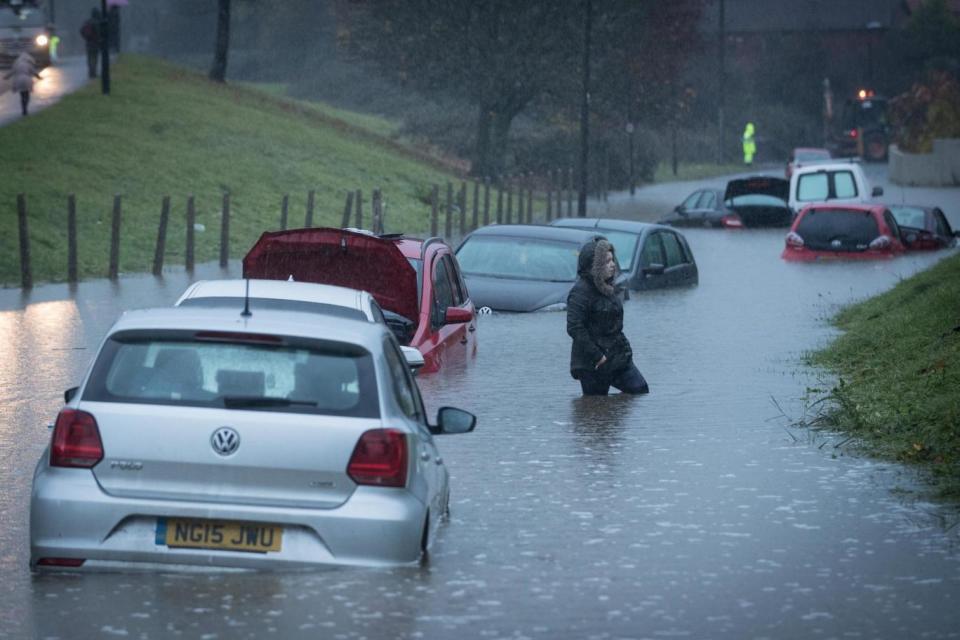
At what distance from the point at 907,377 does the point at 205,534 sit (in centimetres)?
918

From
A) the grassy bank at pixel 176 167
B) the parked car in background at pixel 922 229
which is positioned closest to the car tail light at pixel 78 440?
the grassy bank at pixel 176 167

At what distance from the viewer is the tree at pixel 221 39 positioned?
7006 cm

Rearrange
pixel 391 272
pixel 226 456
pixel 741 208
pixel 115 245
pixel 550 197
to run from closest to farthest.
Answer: pixel 226 456, pixel 391 272, pixel 115 245, pixel 741 208, pixel 550 197

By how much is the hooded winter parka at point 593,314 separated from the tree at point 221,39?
55.1m


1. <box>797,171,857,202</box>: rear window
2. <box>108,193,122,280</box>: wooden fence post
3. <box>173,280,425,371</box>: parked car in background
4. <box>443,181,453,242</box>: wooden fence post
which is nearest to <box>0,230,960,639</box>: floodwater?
<box>173,280,425,371</box>: parked car in background

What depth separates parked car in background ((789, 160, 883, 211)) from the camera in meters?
41.8

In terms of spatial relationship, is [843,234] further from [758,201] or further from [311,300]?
[311,300]

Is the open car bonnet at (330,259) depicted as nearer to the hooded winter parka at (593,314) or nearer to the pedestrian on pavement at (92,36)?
the hooded winter parka at (593,314)

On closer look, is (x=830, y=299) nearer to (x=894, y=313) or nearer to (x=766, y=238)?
(x=894, y=313)

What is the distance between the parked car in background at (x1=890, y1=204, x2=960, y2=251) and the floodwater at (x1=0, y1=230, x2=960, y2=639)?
17.6 meters

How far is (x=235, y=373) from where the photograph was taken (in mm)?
8148

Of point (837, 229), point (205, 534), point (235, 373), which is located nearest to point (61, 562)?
point (205, 534)

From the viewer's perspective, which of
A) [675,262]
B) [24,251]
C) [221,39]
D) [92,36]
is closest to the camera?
[24,251]

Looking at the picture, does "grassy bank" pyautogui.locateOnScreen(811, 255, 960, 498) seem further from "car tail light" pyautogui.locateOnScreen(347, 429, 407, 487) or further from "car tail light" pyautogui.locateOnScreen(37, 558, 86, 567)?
"car tail light" pyautogui.locateOnScreen(37, 558, 86, 567)
